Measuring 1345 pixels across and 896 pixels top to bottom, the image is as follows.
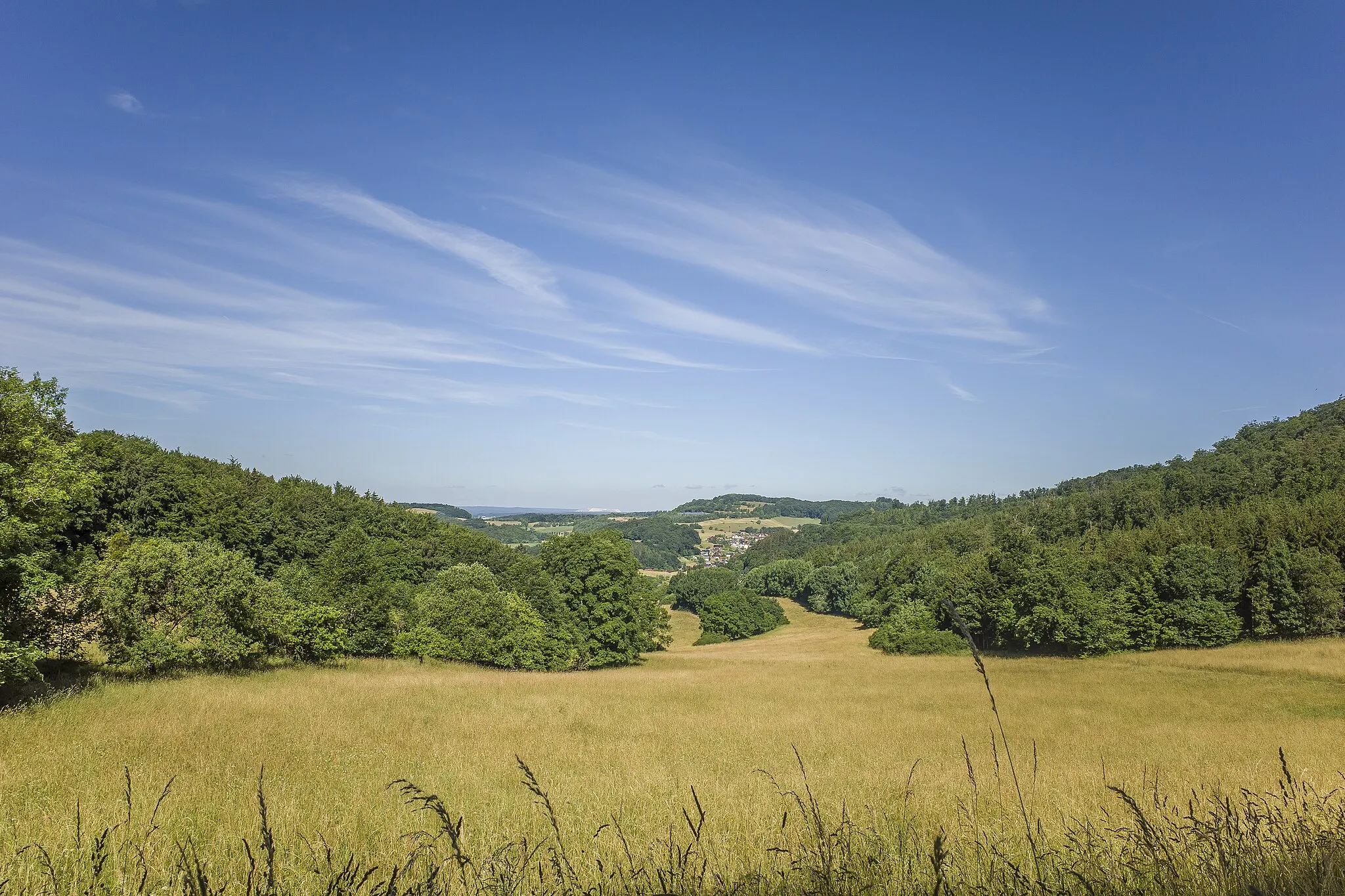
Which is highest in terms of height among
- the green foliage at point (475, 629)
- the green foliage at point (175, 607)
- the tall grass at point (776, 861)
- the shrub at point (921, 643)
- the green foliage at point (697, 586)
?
the tall grass at point (776, 861)

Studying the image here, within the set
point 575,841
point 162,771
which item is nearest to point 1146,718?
point 575,841

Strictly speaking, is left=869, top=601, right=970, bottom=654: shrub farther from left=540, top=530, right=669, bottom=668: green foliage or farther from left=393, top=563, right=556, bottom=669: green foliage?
left=393, top=563, right=556, bottom=669: green foliage

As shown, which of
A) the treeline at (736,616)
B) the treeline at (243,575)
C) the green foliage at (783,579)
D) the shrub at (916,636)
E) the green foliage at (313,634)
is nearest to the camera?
the treeline at (243,575)

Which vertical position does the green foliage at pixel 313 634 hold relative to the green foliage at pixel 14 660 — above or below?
below

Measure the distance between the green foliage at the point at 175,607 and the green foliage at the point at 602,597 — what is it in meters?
22.5

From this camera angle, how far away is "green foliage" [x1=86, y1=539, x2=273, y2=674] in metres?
20.6

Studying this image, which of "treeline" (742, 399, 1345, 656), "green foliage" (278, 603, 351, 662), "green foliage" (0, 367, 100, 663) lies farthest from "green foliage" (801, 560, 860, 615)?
"green foliage" (0, 367, 100, 663)

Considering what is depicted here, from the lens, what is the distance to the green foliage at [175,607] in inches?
811

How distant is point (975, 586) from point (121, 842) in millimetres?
62262

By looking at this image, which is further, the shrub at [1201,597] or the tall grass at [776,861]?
the shrub at [1201,597]

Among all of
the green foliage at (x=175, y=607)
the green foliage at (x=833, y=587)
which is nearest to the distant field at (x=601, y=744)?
the green foliage at (x=175, y=607)

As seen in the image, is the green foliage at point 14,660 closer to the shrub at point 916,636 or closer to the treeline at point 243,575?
the treeline at point 243,575

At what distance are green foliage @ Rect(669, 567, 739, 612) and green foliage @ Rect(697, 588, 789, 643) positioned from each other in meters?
23.0

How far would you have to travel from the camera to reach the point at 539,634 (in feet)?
130
